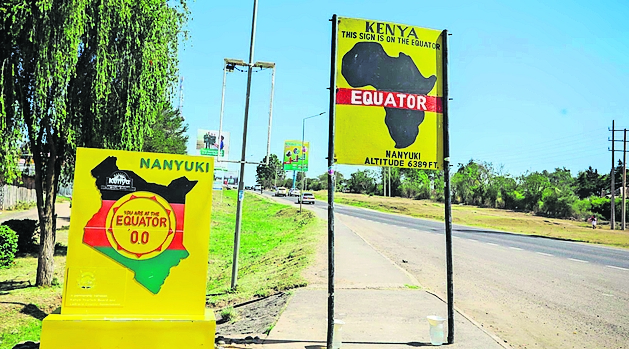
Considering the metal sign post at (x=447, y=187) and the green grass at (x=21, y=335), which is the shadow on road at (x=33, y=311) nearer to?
the green grass at (x=21, y=335)

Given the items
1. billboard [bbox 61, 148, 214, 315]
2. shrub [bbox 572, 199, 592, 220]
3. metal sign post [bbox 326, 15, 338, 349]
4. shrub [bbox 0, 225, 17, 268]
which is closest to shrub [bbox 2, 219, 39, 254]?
shrub [bbox 0, 225, 17, 268]

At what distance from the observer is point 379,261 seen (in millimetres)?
13461

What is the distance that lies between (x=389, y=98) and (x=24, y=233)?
17304 millimetres

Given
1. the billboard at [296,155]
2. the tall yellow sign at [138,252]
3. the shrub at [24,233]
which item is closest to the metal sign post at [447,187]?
the tall yellow sign at [138,252]

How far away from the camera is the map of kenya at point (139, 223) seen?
5102 millimetres

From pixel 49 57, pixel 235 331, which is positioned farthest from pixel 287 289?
pixel 49 57

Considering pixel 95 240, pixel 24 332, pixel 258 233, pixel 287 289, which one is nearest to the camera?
pixel 95 240

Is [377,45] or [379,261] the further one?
[379,261]

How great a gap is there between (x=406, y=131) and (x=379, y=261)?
24.5 feet

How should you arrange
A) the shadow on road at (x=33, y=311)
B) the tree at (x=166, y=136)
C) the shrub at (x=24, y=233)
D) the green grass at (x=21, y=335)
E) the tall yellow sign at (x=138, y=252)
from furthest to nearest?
the tree at (x=166, y=136), the shrub at (x=24, y=233), the shadow on road at (x=33, y=311), the green grass at (x=21, y=335), the tall yellow sign at (x=138, y=252)

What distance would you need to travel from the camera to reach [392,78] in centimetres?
652

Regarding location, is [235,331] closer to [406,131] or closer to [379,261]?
[406,131]

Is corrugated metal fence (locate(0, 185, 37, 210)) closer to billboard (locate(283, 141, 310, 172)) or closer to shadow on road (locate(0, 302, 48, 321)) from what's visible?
billboard (locate(283, 141, 310, 172))

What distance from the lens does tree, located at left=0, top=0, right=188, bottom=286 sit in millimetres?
10680
